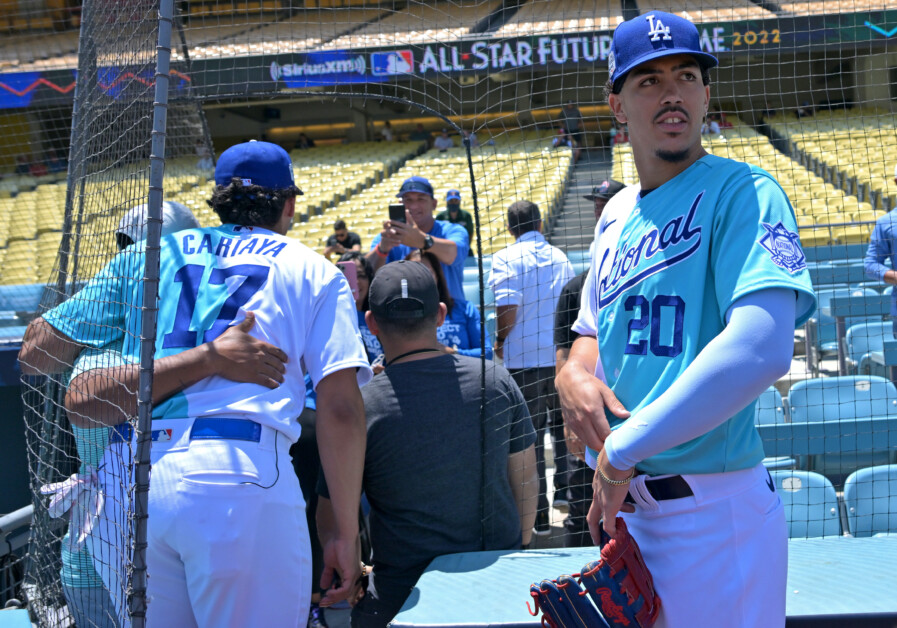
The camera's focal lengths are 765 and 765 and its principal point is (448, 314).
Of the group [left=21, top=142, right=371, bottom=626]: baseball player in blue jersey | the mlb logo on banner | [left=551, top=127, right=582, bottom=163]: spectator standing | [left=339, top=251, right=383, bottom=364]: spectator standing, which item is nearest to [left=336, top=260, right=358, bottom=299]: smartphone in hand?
[left=339, top=251, right=383, bottom=364]: spectator standing

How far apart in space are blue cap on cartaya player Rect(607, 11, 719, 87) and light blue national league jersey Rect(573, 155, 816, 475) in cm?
21

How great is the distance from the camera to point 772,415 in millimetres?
4281

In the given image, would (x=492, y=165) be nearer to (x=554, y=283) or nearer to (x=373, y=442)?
(x=554, y=283)

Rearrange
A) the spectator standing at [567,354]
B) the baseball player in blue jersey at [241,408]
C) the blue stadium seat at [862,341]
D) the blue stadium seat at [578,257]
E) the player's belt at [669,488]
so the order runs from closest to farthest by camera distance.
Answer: the player's belt at [669,488], the baseball player in blue jersey at [241,408], the spectator standing at [567,354], the blue stadium seat at [862,341], the blue stadium seat at [578,257]

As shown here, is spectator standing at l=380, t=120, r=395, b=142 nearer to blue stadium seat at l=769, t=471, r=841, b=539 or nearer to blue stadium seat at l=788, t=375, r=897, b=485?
blue stadium seat at l=788, t=375, r=897, b=485

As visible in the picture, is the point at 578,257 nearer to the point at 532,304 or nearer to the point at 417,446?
the point at 532,304

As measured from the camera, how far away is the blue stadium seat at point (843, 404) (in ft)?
13.5

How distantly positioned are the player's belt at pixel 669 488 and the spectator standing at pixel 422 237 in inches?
108

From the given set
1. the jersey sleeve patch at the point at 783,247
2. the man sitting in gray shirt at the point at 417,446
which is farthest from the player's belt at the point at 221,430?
the jersey sleeve patch at the point at 783,247

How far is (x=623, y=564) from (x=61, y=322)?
5.23ft

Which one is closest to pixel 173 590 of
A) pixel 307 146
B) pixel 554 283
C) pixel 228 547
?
pixel 228 547

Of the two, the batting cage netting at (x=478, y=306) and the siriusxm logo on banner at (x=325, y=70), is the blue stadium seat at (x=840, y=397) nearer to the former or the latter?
the batting cage netting at (x=478, y=306)

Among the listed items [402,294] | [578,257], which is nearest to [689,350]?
[402,294]

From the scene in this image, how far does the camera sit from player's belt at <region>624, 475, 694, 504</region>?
1.37 metres
